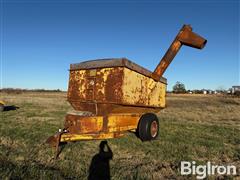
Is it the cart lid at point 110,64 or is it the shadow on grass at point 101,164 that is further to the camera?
the cart lid at point 110,64

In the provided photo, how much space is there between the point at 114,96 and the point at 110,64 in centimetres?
81

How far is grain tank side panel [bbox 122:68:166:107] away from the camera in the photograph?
5.11 meters

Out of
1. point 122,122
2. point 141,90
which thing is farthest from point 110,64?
point 122,122

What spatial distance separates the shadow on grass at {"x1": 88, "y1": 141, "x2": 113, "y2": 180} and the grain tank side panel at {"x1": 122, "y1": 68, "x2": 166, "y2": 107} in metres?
1.37

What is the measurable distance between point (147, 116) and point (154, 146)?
0.94 meters

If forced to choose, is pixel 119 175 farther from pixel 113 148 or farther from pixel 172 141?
pixel 172 141

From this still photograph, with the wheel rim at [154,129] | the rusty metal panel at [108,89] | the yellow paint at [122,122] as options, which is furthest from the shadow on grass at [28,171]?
the wheel rim at [154,129]

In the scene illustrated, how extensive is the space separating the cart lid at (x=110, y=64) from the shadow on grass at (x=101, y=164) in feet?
7.09

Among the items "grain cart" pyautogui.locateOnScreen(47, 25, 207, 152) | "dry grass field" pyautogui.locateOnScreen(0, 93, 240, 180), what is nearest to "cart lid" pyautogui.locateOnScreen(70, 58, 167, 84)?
"grain cart" pyautogui.locateOnScreen(47, 25, 207, 152)

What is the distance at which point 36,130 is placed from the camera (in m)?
7.30

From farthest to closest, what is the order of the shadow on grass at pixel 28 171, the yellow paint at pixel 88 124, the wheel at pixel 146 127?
the wheel at pixel 146 127 < the yellow paint at pixel 88 124 < the shadow on grass at pixel 28 171

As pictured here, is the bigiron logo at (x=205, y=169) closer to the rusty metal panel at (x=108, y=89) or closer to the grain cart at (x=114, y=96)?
the grain cart at (x=114, y=96)

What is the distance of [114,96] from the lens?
4.99m

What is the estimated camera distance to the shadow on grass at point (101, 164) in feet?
12.3
